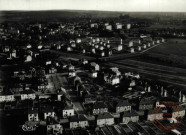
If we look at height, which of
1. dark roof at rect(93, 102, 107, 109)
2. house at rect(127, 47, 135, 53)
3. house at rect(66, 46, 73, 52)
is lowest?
dark roof at rect(93, 102, 107, 109)

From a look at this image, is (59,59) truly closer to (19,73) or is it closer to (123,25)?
(19,73)

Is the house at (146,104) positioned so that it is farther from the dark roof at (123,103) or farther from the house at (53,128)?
the house at (53,128)

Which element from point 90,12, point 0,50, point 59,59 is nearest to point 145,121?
point 90,12

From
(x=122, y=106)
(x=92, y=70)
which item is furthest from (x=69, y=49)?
(x=122, y=106)

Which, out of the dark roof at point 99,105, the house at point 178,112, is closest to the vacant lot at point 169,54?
the house at point 178,112

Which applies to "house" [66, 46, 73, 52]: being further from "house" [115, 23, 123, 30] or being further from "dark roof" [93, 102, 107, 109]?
"dark roof" [93, 102, 107, 109]

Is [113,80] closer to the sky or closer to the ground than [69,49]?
closer to the ground

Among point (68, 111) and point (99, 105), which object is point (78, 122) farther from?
point (99, 105)

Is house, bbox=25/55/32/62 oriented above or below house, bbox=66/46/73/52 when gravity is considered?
below

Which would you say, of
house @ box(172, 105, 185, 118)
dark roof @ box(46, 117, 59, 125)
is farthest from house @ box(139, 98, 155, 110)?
dark roof @ box(46, 117, 59, 125)
